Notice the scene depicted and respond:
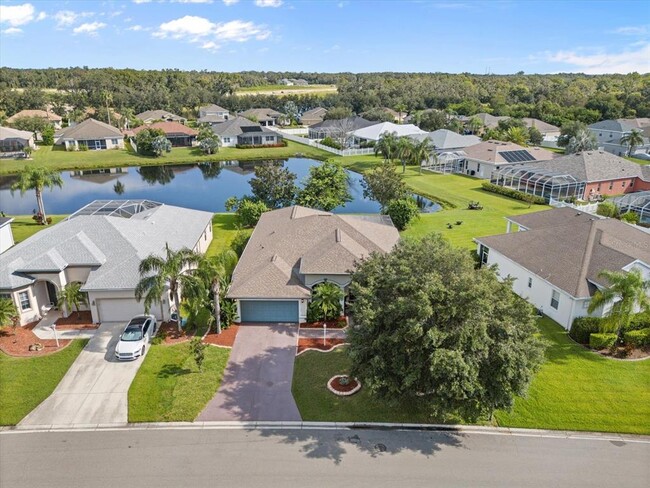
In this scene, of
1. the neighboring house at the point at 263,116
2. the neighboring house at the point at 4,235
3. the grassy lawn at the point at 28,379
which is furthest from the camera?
the neighboring house at the point at 263,116

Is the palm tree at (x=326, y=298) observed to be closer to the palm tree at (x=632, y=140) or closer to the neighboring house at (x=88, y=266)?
the neighboring house at (x=88, y=266)

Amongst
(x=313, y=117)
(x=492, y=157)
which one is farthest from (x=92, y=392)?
(x=313, y=117)

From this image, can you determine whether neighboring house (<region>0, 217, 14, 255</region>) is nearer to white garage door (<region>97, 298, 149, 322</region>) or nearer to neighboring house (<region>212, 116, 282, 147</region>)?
white garage door (<region>97, 298, 149, 322</region>)

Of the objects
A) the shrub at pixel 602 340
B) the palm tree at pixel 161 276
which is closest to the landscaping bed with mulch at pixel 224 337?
the palm tree at pixel 161 276

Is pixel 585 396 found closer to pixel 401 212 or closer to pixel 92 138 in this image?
pixel 401 212

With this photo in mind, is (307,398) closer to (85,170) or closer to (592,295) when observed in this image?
(592,295)

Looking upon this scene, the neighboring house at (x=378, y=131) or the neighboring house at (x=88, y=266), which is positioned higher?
the neighboring house at (x=378, y=131)

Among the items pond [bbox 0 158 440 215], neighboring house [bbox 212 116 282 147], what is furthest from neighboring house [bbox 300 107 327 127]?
pond [bbox 0 158 440 215]
